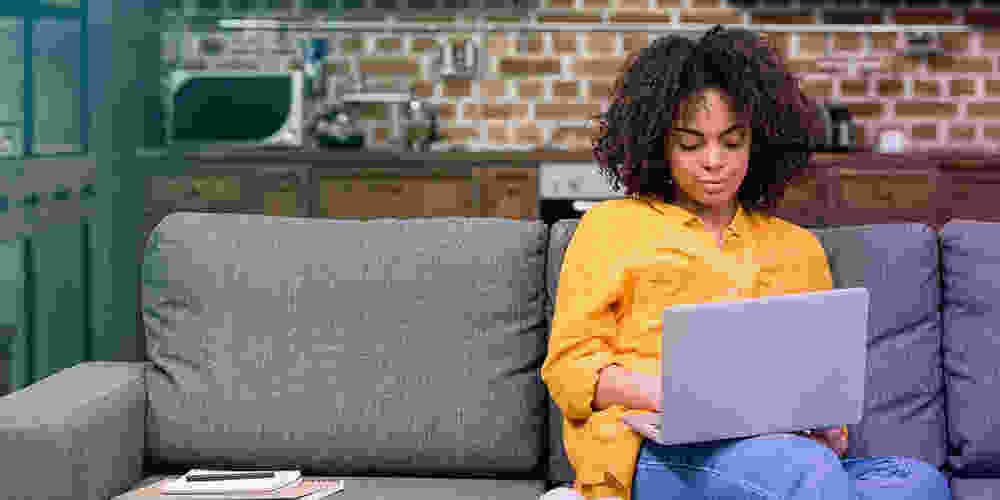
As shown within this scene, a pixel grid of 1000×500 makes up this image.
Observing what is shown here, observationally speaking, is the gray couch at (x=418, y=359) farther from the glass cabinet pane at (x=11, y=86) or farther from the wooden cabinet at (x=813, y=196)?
the wooden cabinet at (x=813, y=196)

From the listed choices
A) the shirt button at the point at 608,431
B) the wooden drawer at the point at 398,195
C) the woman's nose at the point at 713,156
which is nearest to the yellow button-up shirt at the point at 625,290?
the shirt button at the point at 608,431

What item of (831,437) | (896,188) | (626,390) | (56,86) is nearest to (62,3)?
(56,86)

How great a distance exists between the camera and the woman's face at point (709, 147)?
1.82m

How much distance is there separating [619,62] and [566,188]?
3.03 feet

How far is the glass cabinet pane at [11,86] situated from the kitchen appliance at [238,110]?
6.21 feet

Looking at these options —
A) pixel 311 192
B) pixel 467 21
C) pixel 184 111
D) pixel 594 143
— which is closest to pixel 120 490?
pixel 594 143

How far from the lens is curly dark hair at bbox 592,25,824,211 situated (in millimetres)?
1836

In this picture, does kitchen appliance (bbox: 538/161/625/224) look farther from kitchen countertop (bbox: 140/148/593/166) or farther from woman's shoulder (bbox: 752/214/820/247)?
woman's shoulder (bbox: 752/214/820/247)

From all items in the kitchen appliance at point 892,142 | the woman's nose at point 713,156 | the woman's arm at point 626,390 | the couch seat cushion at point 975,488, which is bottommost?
the couch seat cushion at point 975,488

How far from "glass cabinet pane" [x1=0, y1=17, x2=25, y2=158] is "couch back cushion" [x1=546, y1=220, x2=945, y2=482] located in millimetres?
1226

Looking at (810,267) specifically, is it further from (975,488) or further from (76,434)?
(76,434)

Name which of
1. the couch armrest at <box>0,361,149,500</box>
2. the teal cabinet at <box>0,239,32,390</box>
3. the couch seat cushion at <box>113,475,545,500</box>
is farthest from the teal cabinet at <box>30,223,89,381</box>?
the couch seat cushion at <box>113,475,545,500</box>

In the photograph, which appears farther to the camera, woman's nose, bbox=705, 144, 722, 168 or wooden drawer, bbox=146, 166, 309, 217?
wooden drawer, bbox=146, 166, 309, 217

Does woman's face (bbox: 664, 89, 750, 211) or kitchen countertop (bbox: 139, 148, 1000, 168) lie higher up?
woman's face (bbox: 664, 89, 750, 211)
